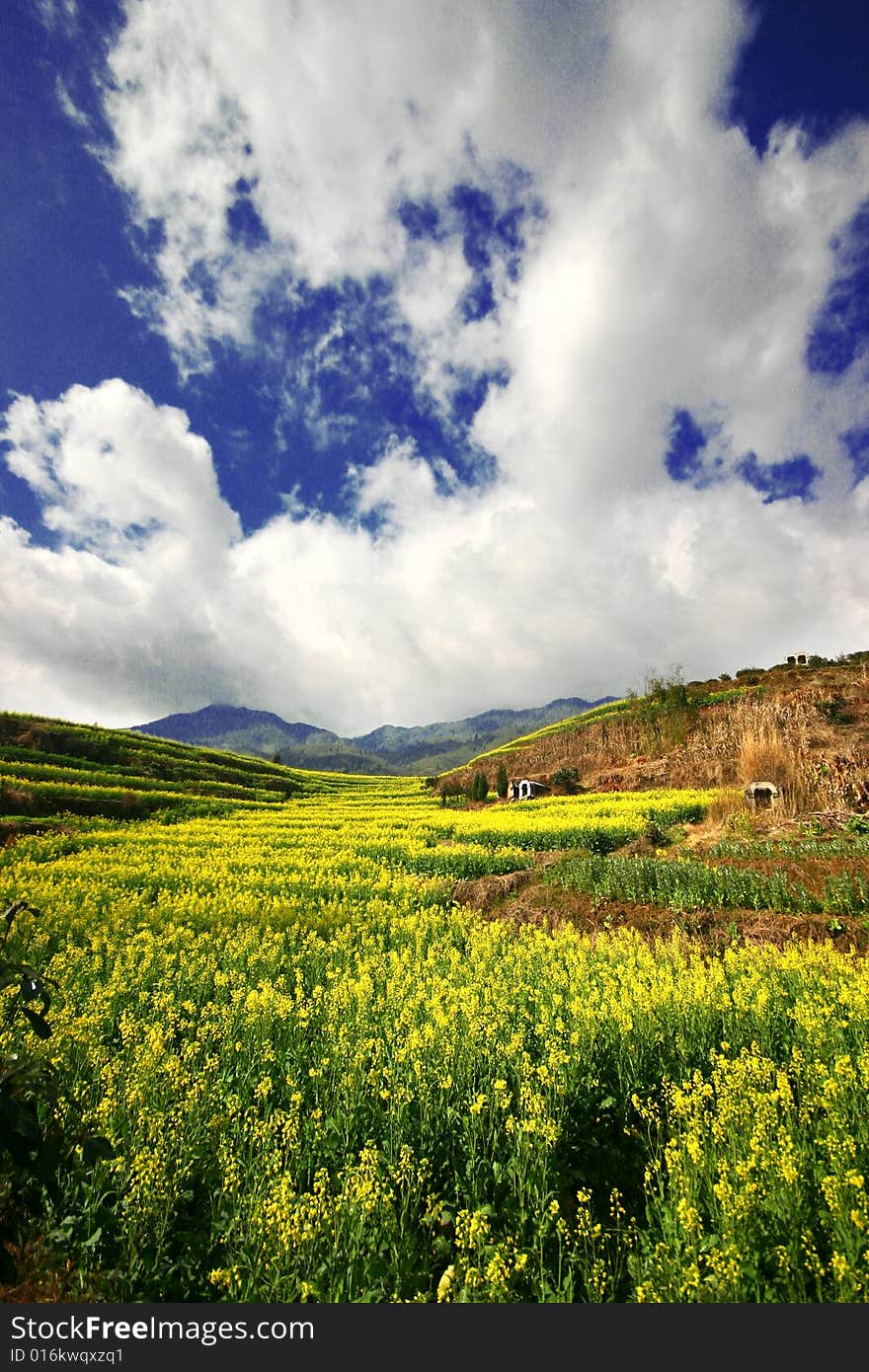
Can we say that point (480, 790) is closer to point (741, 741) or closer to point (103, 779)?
point (741, 741)

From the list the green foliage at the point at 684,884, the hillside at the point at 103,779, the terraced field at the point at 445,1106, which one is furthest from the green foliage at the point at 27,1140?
the hillside at the point at 103,779

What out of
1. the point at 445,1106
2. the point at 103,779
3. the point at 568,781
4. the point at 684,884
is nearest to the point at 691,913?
the point at 684,884

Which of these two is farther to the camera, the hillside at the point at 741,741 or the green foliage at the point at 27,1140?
the hillside at the point at 741,741

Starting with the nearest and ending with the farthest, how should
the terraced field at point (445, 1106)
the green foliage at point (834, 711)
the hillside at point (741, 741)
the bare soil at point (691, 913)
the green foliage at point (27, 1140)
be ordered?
the green foliage at point (27, 1140) < the terraced field at point (445, 1106) < the bare soil at point (691, 913) < the hillside at point (741, 741) < the green foliage at point (834, 711)

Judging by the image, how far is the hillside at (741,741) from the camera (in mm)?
20297

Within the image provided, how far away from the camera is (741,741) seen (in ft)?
95.4

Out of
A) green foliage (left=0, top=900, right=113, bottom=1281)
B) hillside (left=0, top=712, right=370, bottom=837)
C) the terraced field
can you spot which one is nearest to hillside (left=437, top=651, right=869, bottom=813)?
the terraced field

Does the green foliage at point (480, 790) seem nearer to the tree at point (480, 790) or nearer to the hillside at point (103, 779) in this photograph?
the tree at point (480, 790)

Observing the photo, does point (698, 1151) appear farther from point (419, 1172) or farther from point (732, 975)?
point (732, 975)

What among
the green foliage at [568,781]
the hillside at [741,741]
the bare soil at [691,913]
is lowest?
the bare soil at [691,913]

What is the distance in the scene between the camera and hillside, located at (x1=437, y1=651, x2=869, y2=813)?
2030 cm

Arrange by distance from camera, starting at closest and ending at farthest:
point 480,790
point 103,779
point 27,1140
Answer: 1. point 27,1140
2. point 103,779
3. point 480,790

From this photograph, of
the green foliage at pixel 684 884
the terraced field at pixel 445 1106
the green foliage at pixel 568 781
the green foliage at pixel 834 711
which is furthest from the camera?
the green foliage at pixel 568 781

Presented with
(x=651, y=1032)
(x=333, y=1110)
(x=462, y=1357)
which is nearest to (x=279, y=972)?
(x=333, y=1110)
